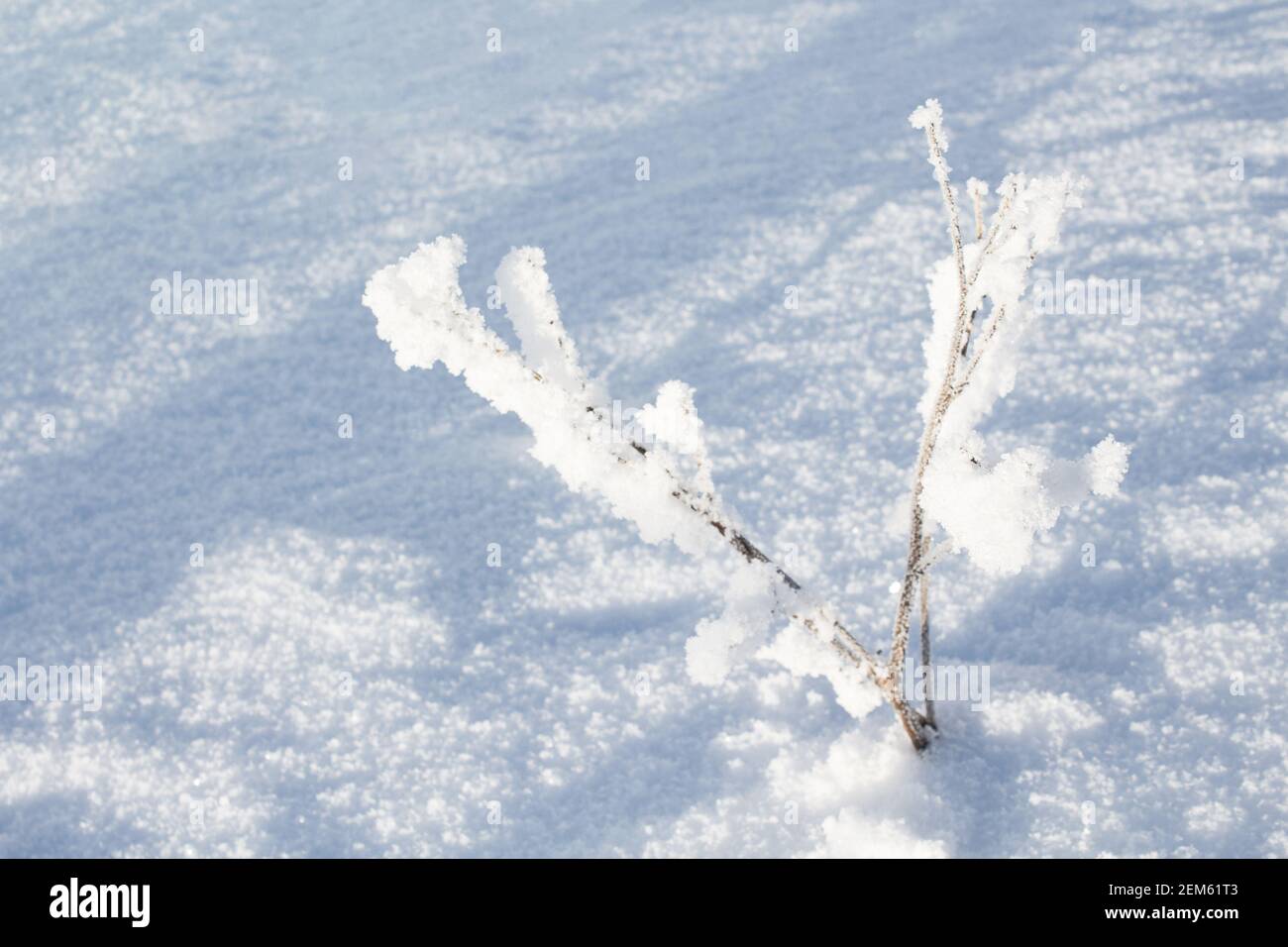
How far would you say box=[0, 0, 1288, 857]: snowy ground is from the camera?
1699 mm

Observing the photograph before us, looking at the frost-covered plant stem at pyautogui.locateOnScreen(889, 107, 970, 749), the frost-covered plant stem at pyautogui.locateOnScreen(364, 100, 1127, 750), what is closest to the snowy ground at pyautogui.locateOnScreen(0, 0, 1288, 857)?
the frost-covered plant stem at pyautogui.locateOnScreen(889, 107, 970, 749)

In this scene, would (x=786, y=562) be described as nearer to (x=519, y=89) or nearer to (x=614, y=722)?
(x=614, y=722)

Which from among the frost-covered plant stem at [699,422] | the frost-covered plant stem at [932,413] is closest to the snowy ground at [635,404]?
the frost-covered plant stem at [932,413]

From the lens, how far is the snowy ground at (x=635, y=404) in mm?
1699

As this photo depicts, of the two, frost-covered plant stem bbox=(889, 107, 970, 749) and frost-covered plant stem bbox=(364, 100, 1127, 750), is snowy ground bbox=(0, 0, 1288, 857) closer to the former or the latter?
frost-covered plant stem bbox=(889, 107, 970, 749)

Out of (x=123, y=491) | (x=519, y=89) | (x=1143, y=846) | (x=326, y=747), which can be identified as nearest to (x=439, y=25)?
(x=519, y=89)

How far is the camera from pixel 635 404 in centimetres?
246

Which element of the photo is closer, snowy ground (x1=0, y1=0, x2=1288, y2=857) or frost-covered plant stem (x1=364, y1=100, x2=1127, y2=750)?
frost-covered plant stem (x1=364, y1=100, x2=1127, y2=750)

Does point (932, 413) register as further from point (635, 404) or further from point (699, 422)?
point (635, 404)

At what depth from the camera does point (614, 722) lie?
1.82 metres

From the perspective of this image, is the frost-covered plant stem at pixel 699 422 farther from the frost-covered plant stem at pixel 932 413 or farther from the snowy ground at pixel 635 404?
the snowy ground at pixel 635 404

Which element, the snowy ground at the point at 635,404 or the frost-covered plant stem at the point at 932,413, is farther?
the snowy ground at the point at 635,404

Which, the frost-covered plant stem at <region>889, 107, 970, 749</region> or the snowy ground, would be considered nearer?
the frost-covered plant stem at <region>889, 107, 970, 749</region>

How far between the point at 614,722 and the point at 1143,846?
0.88 metres
